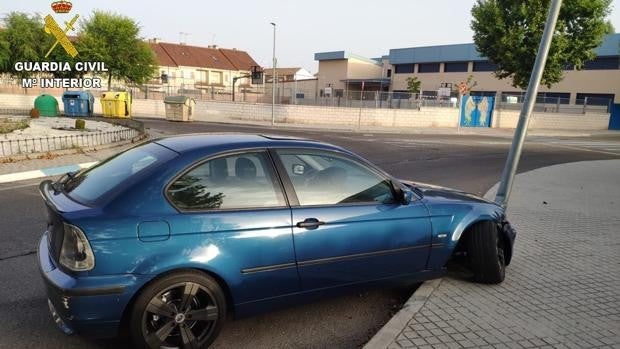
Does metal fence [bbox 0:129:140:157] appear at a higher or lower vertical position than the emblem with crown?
lower

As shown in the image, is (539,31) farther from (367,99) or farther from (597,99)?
(597,99)

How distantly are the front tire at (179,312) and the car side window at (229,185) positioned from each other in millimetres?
490

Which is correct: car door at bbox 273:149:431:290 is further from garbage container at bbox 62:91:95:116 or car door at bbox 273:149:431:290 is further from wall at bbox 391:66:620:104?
wall at bbox 391:66:620:104

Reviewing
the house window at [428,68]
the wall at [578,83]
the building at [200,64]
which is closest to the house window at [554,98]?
the wall at [578,83]

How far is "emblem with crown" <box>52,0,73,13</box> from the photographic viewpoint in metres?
31.4

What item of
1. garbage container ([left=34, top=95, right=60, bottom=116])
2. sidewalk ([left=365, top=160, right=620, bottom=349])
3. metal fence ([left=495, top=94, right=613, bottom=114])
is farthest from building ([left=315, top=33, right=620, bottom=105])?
sidewalk ([left=365, top=160, right=620, bottom=349])

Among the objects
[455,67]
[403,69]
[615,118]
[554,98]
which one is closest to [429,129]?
[554,98]

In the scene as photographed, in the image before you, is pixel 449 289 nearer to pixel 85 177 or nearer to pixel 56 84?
pixel 85 177

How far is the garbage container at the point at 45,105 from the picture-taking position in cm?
2339

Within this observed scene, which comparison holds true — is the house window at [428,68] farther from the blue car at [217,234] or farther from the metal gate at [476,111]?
the blue car at [217,234]

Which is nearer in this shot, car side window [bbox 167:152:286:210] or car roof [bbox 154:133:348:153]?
car side window [bbox 167:152:286:210]

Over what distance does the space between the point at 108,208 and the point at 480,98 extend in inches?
1275

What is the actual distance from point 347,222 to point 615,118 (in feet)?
139

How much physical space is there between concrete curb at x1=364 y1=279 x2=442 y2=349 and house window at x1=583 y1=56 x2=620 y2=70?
46.6 meters
